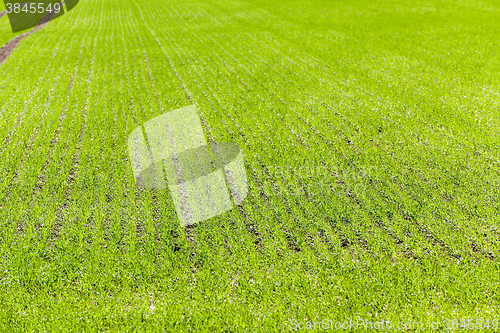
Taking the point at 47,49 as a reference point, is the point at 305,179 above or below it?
below

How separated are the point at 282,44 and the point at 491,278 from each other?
810 inches

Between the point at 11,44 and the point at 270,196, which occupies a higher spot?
the point at 11,44

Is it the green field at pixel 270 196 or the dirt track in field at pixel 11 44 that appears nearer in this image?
the green field at pixel 270 196

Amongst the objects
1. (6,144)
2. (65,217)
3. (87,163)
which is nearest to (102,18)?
(6,144)

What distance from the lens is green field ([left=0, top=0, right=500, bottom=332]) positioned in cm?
632

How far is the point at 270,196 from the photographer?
9359 mm

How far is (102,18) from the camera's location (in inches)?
1505

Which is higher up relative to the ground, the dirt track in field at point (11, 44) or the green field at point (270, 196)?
the dirt track in field at point (11, 44)

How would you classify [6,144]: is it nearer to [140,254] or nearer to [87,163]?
[87,163]

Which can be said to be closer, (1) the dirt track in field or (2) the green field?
(2) the green field

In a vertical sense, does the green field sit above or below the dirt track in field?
below

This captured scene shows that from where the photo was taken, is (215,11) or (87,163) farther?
(215,11)

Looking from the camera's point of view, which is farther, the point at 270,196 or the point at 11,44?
the point at 11,44

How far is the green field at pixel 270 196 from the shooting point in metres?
6.32
